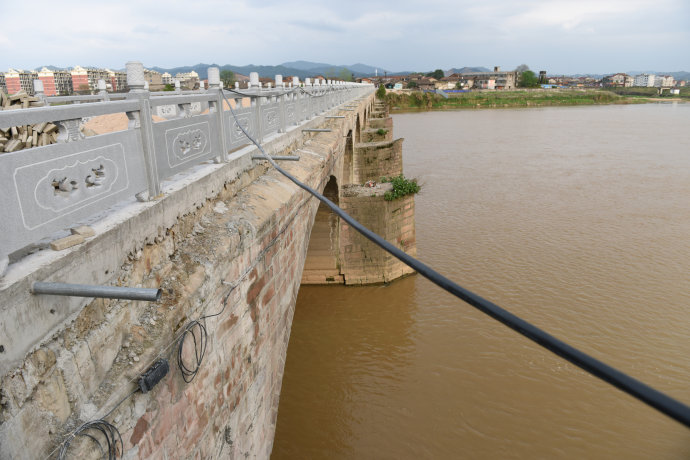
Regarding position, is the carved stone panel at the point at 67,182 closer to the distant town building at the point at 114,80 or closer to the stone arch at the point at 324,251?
the stone arch at the point at 324,251

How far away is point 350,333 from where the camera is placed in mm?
9406

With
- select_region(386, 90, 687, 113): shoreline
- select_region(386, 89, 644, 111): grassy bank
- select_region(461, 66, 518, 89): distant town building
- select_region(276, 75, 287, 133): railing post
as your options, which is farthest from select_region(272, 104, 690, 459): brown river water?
select_region(461, 66, 518, 89): distant town building

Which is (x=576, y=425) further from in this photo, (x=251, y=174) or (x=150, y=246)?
(x=150, y=246)

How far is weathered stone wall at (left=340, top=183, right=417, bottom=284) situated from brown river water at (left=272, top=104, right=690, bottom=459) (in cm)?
40

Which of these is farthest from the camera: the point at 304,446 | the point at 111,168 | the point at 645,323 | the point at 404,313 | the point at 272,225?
the point at 404,313

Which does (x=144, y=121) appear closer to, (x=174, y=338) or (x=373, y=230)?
(x=174, y=338)

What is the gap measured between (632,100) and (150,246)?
95.3m

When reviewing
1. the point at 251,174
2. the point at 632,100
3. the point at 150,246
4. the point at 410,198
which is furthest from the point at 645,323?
the point at 632,100

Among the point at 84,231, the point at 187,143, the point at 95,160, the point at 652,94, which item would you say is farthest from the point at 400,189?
the point at 652,94

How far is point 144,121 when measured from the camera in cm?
258

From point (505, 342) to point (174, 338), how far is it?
7.52m

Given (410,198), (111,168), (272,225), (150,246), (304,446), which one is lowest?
(304,446)

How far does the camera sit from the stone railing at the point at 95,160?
1730 mm

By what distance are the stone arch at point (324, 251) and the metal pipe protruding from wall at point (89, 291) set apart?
8.60m
